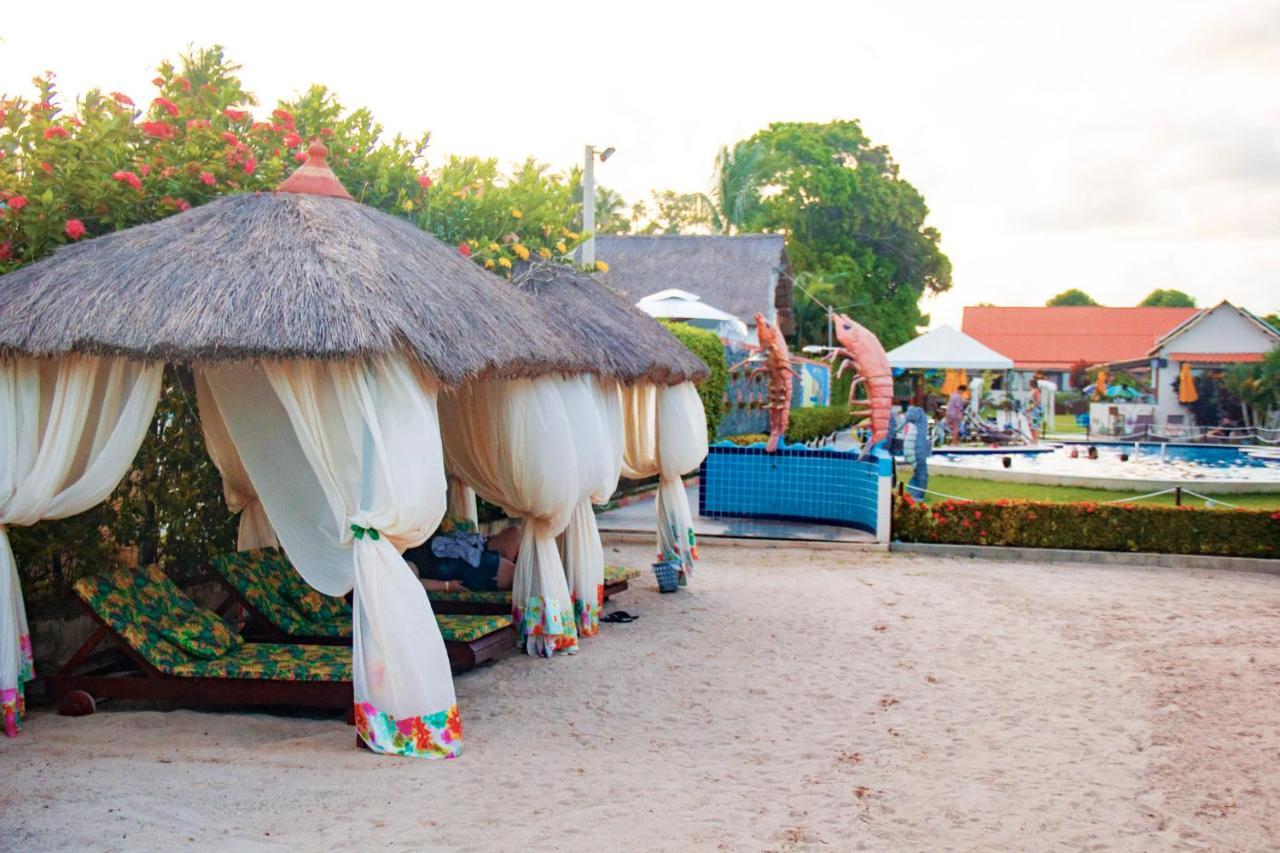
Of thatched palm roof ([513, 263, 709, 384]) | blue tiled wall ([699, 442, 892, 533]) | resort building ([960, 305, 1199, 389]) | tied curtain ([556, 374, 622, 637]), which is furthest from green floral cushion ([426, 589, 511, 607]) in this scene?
resort building ([960, 305, 1199, 389])

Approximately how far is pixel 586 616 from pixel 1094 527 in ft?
21.4

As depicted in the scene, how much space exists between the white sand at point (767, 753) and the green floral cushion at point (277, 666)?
11.2 inches

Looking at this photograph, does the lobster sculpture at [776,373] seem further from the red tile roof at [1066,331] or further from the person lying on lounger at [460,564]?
the red tile roof at [1066,331]

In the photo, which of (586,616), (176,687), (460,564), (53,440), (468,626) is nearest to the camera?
(53,440)

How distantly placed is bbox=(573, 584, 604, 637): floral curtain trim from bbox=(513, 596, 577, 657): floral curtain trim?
22.0 inches

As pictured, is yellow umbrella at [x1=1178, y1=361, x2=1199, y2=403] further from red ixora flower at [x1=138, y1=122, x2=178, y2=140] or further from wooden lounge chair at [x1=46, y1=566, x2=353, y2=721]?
wooden lounge chair at [x1=46, y1=566, x2=353, y2=721]

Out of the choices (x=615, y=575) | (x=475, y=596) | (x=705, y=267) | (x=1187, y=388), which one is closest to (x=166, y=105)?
(x=475, y=596)

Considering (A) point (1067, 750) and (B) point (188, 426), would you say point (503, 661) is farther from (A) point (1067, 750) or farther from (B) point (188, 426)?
(A) point (1067, 750)

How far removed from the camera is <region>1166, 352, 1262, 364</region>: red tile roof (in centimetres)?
3959

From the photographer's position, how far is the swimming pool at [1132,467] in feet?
60.7

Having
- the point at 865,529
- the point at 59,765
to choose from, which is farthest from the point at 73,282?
the point at 865,529

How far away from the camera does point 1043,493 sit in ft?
60.7

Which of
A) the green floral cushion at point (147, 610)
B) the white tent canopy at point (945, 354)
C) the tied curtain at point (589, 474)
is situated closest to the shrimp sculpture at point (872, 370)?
the tied curtain at point (589, 474)

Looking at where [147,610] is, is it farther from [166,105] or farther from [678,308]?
[678,308]
